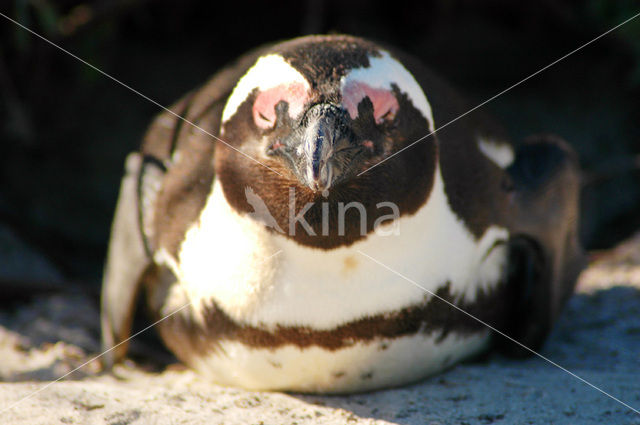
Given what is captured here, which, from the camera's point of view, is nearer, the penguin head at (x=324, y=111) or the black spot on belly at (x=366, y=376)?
the penguin head at (x=324, y=111)

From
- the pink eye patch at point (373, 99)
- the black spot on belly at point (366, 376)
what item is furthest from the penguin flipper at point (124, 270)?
the pink eye patch at point (373, 99)

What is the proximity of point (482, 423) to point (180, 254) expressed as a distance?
2.41 ft

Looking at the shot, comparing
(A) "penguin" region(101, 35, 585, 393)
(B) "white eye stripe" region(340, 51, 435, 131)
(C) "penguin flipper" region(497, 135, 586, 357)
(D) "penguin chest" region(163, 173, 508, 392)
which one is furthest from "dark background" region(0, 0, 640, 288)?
(B) "white eye stripe" region(340, 51, 435, 131)

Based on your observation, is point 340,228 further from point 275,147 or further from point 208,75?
point 208,75

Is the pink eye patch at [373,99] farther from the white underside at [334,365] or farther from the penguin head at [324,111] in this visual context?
the white underside at [334,365]

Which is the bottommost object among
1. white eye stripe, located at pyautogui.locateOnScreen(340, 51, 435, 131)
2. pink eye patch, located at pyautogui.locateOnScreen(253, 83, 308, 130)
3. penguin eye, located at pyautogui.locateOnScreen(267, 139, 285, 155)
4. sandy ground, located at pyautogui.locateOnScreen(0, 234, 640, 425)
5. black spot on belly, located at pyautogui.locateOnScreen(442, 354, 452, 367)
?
sandy ground, located at pyautogui.locateOnScreen(0, 234, 640, 425)

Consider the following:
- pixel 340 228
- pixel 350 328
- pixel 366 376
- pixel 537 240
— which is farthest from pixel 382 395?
pixel 537 240

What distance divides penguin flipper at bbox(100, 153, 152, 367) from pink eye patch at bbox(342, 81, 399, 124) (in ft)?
2.37

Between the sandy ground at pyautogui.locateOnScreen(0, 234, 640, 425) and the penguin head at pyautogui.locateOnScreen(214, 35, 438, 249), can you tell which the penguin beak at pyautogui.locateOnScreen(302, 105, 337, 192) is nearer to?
the penguin head at pyautogui.locateOnScreen(214, 35, 438, 249)


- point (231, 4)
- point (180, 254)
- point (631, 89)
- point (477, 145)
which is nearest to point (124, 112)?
point (231, 4)

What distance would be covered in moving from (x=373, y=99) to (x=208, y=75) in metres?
2.28

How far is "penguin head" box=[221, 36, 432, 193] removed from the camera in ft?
4.06

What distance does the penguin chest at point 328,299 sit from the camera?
1399 millimetres

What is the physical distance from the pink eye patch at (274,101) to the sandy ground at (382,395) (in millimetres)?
573
